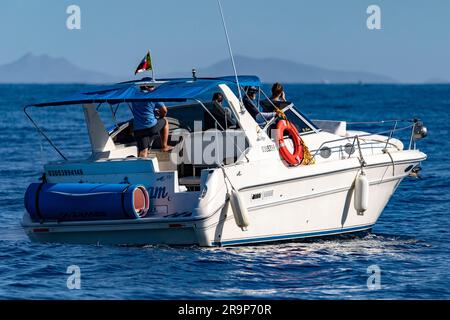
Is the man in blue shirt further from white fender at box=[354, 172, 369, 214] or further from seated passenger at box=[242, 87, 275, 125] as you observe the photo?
white fender at box=[354, 172, 369, 214]

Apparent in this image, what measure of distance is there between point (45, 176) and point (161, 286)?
3.23 m

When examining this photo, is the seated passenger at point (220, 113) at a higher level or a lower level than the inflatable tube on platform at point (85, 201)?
higher

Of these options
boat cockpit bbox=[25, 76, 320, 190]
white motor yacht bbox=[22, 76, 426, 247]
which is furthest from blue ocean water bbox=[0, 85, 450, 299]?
boat cockpit bbox=[25, 76, 320, 190]

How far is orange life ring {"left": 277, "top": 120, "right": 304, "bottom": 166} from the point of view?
14.3 m

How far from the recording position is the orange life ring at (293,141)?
1434 cm

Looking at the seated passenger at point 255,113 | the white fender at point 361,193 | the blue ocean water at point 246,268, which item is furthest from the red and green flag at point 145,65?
the white fender at point 361,193

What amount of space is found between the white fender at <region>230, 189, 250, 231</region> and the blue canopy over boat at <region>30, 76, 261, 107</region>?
4.59 ft

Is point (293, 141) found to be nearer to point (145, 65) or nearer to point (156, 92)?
point (156, 92)

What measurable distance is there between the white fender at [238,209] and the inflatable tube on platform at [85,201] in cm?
111

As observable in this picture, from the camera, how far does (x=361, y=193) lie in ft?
49.0

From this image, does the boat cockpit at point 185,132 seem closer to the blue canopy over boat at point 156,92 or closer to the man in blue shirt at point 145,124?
the blue canopy over boat at point 156,92

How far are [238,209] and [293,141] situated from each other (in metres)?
2.01
